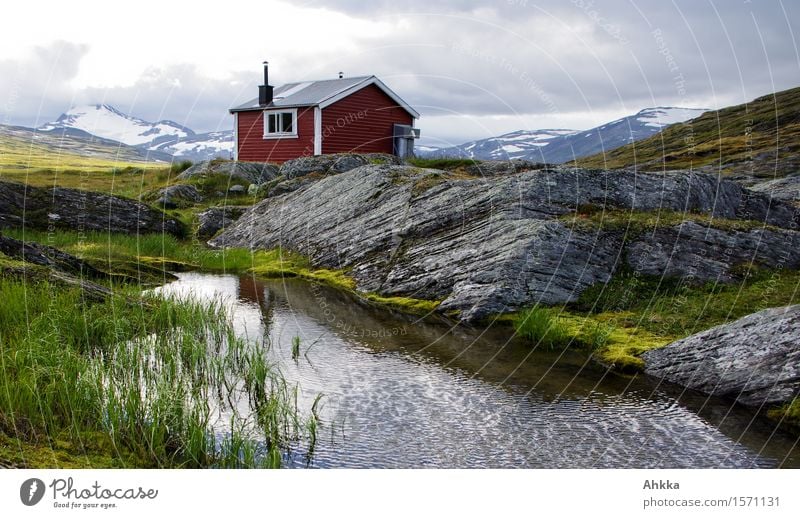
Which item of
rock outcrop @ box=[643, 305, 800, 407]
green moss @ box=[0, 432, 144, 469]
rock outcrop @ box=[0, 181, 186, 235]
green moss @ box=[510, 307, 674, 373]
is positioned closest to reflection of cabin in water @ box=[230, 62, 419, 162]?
rock outcrop @ box=[0, 181, 186, 235]

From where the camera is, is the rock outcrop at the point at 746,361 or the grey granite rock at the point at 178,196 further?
the grey granite rock at the point at 178,196

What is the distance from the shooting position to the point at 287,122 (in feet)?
177

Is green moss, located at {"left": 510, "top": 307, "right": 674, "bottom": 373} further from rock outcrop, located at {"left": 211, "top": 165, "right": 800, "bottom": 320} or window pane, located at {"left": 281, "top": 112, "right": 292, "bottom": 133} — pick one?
window pane, located at {"left": 281, "top": 112, "right": 292, "bottom": 133}

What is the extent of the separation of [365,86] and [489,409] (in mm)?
45422

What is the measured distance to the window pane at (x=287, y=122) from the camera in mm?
53312

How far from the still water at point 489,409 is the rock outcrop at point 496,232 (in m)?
2.69

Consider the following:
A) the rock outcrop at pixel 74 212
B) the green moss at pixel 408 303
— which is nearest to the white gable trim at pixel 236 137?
the rock outcrop at pixel 74 212

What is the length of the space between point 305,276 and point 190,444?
1685 centimetres

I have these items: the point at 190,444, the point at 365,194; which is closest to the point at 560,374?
the point at 190,444

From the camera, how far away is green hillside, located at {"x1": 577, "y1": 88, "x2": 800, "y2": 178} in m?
52.2

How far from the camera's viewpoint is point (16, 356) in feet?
34.3

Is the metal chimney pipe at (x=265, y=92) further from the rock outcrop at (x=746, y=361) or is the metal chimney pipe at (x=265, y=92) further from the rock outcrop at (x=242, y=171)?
the rock outcrop at (x=746, y=361)

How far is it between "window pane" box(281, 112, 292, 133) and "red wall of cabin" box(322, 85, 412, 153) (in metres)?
3.54
